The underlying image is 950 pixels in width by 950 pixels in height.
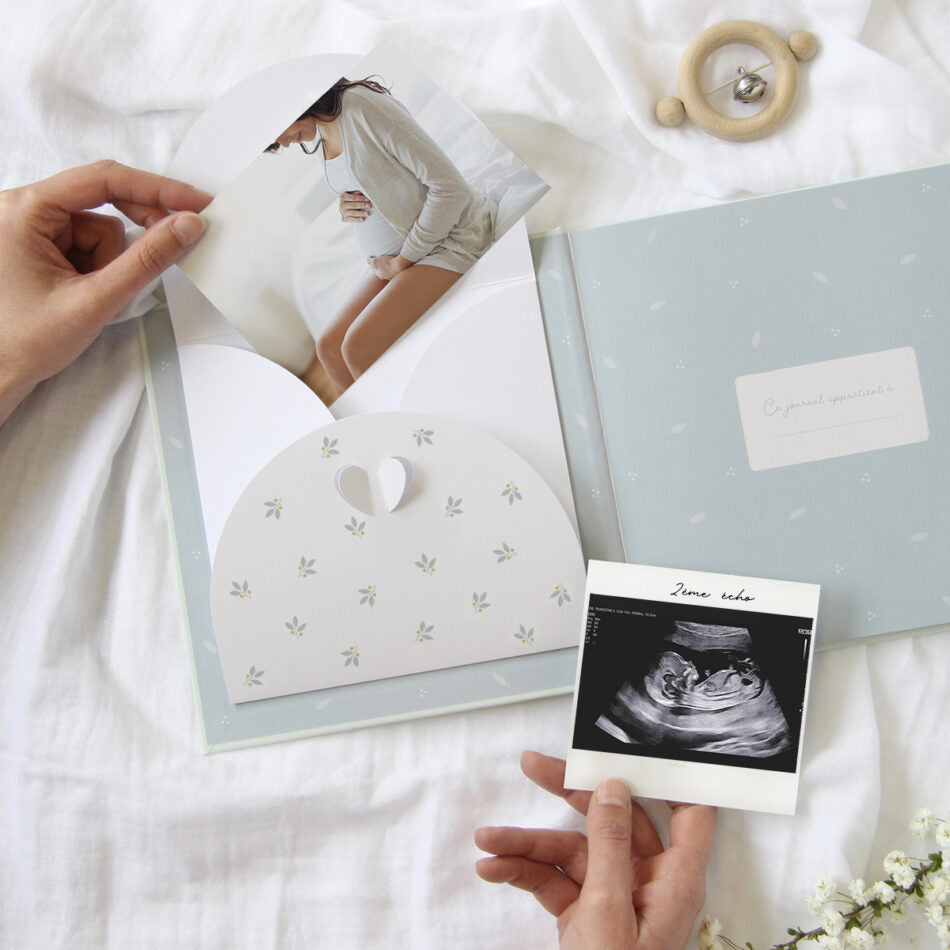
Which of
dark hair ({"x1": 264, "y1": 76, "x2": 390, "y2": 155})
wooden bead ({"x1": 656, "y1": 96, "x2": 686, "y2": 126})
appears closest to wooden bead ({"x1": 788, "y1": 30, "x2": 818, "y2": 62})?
wooden bead ({"x1": 656, "y1": 96, "x2": 686, "y2": 126})

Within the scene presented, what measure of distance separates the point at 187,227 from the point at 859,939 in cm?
84

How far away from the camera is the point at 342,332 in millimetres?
793

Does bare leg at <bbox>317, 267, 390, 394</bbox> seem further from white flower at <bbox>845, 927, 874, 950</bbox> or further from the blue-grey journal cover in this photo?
white flower at <bbox>845, 927, 874, 950</bbox>

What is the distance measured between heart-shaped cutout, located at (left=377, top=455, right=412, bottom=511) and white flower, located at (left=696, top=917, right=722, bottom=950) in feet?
1.52

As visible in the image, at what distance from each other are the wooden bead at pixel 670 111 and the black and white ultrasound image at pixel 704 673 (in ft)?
1.48

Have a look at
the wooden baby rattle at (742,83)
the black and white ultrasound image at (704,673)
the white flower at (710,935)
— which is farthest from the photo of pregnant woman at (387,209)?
the white flower at (710,935)

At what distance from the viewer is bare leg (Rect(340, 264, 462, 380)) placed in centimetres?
79

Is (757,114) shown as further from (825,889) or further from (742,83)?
(825,889)

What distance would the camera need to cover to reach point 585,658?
78 cm

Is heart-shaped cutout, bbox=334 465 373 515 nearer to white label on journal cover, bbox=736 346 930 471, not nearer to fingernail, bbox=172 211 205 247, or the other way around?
fingernail, bbox=172 211 205 247

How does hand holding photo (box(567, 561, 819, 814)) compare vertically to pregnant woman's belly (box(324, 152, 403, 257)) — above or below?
below

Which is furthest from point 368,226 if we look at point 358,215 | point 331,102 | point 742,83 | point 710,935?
point 710,935

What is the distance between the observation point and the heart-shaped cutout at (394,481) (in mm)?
772

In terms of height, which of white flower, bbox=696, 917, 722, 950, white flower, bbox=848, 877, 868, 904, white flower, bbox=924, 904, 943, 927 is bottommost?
white flower, bbox=696, 917, 722, 950
